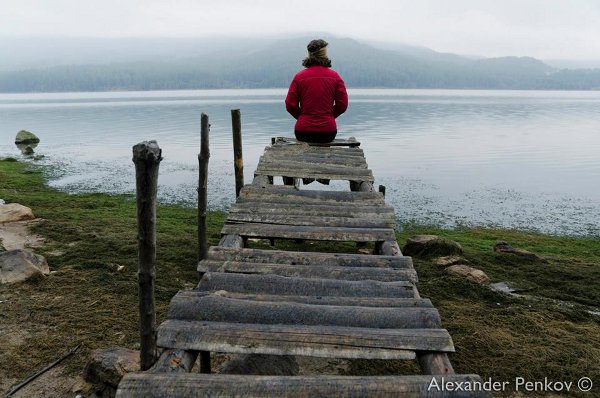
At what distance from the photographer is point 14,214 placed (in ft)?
42.9

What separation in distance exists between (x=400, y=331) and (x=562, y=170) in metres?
30.9

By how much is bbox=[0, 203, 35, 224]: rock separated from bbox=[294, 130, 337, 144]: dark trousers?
24.4 ft

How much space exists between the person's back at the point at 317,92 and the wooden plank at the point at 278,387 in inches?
337

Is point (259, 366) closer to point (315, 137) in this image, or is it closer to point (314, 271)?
point (314, 271)

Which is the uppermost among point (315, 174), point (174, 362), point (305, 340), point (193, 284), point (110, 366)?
point (315, 174)

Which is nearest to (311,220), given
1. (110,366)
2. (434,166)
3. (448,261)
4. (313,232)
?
(313,232)

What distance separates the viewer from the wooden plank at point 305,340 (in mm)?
4102

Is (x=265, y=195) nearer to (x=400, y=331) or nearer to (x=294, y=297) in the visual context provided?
(x=294, y=297)

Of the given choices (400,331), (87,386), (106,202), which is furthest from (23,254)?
(106,202)

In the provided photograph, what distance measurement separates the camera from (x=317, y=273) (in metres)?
5.75

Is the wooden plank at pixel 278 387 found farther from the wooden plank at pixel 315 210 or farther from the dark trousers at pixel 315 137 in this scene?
the dark trousers at pixel 315 137

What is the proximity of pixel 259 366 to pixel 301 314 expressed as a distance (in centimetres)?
130

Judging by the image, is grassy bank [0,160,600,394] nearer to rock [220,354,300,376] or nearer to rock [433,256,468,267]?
rock [433,256,468,267]

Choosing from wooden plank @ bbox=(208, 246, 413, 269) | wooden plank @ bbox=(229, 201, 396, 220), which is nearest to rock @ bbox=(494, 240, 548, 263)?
wooden plank @ bbox=(229, 201, 396, 220)
